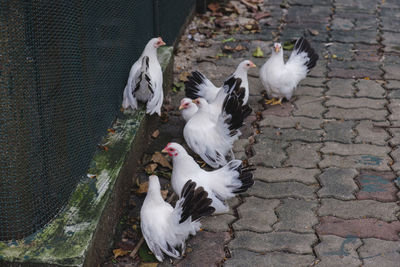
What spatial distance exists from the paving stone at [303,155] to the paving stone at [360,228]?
678 mm

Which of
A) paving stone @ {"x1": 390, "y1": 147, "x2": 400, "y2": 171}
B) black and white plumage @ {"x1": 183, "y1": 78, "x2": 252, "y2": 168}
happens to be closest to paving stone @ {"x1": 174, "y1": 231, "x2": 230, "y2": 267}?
black and white plumage @ {"x1": 183, "y1": 78, "x2": 252, "y2": 168}

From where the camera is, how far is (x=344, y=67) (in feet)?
18.9

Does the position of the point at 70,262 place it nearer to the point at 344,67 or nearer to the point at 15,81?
the point at 15,81

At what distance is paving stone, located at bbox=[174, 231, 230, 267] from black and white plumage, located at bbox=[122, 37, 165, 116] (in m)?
1.26

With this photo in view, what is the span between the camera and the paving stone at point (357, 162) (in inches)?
162

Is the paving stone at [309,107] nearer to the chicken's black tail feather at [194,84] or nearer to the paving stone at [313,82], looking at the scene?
the paving stone at [313,82]

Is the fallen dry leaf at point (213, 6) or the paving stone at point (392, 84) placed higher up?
the fallen dry leaf at point (213, 6)

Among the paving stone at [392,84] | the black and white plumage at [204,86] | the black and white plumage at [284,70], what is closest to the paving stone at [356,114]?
the black and white plumage at [284,70]

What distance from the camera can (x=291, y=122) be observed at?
15.7 feet

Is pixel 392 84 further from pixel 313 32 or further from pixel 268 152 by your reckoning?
pixel 268 152

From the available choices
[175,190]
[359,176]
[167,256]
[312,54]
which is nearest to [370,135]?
[359,176]

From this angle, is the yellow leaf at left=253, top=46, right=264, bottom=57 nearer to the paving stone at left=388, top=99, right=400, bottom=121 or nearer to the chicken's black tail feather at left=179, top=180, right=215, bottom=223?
the paving stone at left=388, top=99, right=400, bottom=121

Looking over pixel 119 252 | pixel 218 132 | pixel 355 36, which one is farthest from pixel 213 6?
A: pixel 119 252

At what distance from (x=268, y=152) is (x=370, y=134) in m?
0.89
